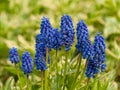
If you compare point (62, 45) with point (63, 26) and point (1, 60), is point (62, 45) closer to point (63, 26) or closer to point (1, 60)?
point (63, 26)

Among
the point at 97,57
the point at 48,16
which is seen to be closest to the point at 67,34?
the point at 97,57

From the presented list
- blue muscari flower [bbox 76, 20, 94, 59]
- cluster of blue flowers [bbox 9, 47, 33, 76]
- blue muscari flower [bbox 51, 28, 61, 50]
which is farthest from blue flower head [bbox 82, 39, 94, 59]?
cluster of blue flowers [bbox 9, 47, 33, 76]

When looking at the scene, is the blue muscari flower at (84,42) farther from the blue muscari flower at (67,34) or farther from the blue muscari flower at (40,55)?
the blue muscari flower at (40,55)

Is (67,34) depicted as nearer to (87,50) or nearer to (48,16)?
(87,50)

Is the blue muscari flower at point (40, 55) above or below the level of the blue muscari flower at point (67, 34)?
below

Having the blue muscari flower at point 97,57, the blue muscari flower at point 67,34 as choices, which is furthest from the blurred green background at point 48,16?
the blue muscari flower at point 67,34

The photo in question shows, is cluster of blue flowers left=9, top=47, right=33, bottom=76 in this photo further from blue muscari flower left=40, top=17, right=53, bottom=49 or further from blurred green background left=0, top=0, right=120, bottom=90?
blurred green background left=0, top=0, right=120, bottom=90

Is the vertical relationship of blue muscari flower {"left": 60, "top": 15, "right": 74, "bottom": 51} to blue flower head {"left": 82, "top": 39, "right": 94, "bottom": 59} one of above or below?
above

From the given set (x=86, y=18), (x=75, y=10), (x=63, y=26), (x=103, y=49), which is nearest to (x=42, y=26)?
(x=63, y=26)
